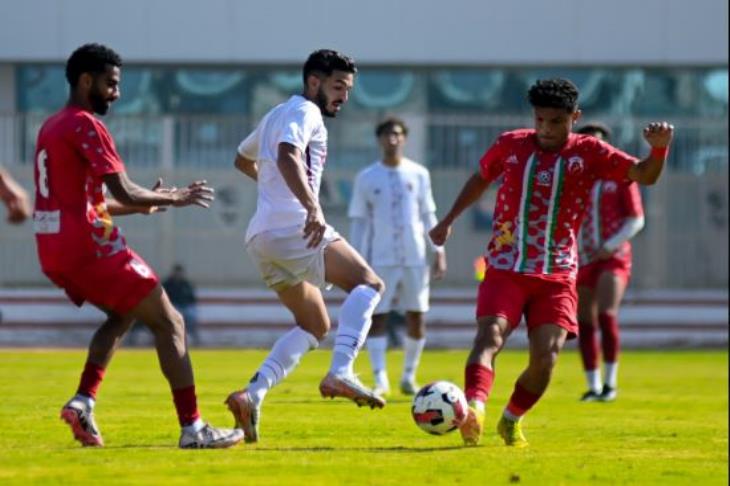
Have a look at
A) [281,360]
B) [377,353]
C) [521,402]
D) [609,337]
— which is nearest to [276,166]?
[281,360]

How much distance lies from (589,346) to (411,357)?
1625 millimetres

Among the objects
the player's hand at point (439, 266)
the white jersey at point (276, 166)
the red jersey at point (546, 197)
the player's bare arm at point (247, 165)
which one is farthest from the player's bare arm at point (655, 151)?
the player's hand at point (439, 266)

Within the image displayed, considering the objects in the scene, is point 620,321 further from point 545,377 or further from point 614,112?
point 545,377

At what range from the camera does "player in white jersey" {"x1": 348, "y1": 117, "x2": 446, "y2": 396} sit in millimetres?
17406

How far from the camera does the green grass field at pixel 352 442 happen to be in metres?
9.02

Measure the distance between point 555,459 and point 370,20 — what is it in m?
24.5

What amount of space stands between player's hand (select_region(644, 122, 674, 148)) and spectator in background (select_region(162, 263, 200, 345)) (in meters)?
19.5

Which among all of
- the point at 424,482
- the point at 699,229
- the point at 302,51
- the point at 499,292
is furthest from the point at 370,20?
the point at 424,482

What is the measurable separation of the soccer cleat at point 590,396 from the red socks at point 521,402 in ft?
18.1

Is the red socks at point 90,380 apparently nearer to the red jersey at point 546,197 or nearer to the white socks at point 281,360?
the white socks at point 281,360

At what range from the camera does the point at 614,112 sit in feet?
114

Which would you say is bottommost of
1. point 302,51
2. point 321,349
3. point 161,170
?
point 321,349

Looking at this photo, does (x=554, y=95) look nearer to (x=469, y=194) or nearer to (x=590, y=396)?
(x=469, y=194)

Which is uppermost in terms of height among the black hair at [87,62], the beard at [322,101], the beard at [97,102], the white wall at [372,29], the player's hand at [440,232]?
the white wall at [372,29]
